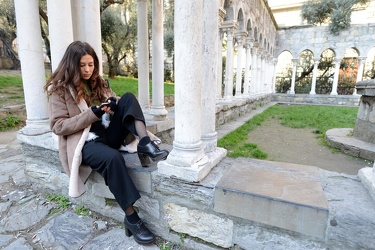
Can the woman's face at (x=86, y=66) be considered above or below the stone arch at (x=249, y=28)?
below

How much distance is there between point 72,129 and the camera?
1731mm

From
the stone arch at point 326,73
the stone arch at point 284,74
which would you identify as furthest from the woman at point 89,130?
the stone arch at point 326,73

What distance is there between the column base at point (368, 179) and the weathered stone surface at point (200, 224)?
918 mm

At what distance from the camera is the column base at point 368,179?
4.81 feet

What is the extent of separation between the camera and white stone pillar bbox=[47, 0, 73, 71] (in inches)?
84.7

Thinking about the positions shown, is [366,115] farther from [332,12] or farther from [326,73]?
[326,73]

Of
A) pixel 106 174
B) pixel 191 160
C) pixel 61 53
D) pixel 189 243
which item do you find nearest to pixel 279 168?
pixel 191 160

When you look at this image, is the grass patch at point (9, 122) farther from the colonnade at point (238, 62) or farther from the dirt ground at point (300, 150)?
the colonnade at point (238, 62)

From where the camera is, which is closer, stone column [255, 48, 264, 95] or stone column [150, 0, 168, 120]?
stone column [150, 0, 168, 120]

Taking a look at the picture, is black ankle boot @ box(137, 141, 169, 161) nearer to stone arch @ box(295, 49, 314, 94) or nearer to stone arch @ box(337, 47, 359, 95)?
stone arch @ box(295, 49, 314, 94)

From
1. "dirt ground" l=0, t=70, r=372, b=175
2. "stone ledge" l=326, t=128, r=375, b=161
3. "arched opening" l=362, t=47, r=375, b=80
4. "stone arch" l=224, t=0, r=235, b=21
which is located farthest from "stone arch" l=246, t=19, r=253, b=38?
"arched opening" l=362, t=47, r=375, b=80

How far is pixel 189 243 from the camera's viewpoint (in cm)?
172

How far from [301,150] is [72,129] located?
→ 3.96 meters

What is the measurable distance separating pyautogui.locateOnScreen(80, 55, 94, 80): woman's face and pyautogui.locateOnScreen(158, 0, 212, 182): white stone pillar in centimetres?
72
